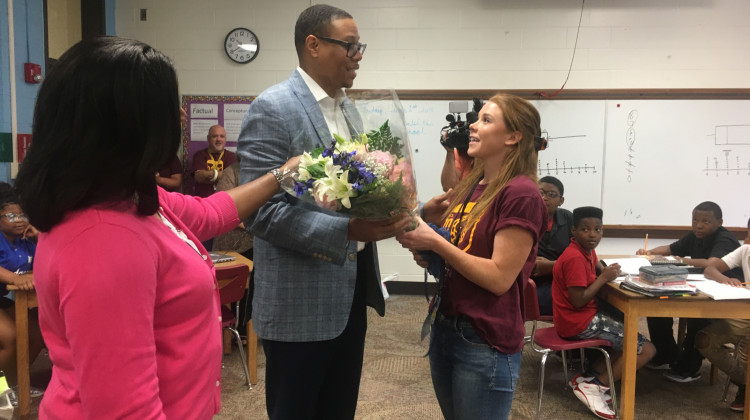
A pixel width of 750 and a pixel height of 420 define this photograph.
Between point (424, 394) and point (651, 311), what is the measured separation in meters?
1.39

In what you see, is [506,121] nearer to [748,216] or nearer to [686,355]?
[686,355]

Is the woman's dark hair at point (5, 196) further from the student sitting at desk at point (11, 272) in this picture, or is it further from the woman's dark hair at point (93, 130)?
the woman's dark hair at point (93, 130)

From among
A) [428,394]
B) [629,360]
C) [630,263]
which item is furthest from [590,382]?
[428,394]

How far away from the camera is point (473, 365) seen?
1.58 meters

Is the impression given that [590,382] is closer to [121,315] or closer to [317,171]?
[317,171]

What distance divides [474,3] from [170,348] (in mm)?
5223

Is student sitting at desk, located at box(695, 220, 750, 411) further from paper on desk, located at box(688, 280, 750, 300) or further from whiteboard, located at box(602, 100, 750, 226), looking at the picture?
whiteboard, located at box(602, 100, 750, 226)

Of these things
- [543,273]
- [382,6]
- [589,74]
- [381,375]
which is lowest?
[381,375]

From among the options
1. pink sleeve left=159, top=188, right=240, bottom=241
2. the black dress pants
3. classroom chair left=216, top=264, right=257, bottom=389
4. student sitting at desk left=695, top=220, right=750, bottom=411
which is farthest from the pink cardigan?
student sitting at desk left=695, top=220, right=750, bottom=411

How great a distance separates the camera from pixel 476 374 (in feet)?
5.15

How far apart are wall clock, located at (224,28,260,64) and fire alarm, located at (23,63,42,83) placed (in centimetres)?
189

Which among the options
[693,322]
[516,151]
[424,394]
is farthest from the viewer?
[693,322]

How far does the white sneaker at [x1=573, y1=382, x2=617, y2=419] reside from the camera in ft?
9.93

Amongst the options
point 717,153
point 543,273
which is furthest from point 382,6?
point 717,153
